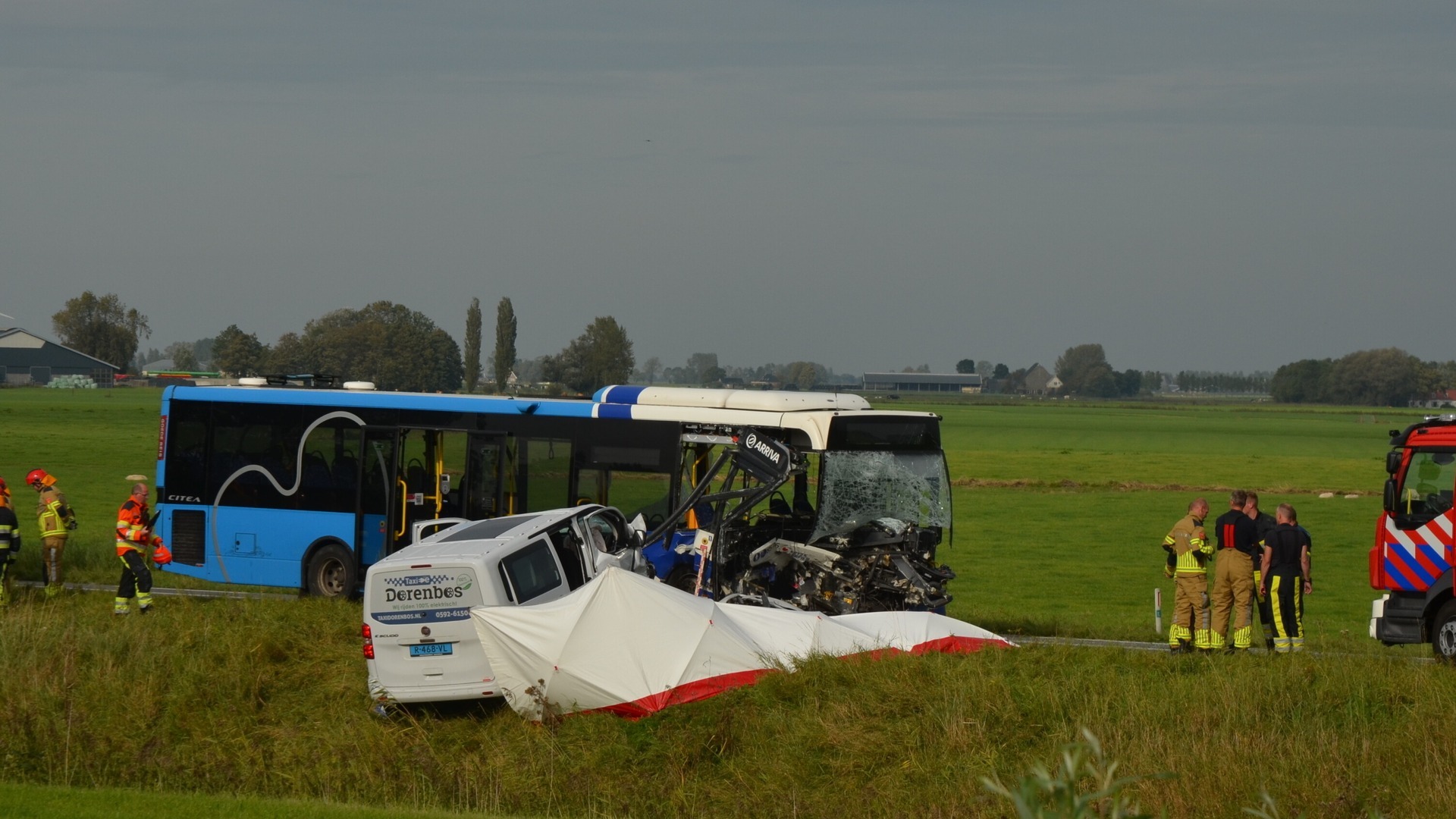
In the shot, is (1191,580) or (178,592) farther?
(178,592)

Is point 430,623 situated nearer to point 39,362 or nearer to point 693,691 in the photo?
point 693,691

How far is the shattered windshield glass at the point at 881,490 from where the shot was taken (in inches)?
664

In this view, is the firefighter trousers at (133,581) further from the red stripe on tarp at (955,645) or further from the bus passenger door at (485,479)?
the red stripe on tarp at (955,645)

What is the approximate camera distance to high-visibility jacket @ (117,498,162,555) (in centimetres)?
1669

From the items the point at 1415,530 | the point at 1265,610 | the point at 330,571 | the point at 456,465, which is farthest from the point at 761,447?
the point at 1415,530

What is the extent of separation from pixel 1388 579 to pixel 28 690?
1461 centimetres

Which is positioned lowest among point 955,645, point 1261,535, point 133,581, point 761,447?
point 133,581

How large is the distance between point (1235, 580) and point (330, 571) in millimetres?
11961

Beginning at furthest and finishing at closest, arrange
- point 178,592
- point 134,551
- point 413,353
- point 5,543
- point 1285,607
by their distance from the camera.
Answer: point 413,353
point 178,592
point 5,543
point 134,551
point 1285,607

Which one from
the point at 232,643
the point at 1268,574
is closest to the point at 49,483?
the point at 232,643

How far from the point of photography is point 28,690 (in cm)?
1325

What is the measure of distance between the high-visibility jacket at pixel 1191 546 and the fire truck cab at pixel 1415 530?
2.04 metres

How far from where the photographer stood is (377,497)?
738 inches

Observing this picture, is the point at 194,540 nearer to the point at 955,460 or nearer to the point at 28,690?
the point at 28,690
